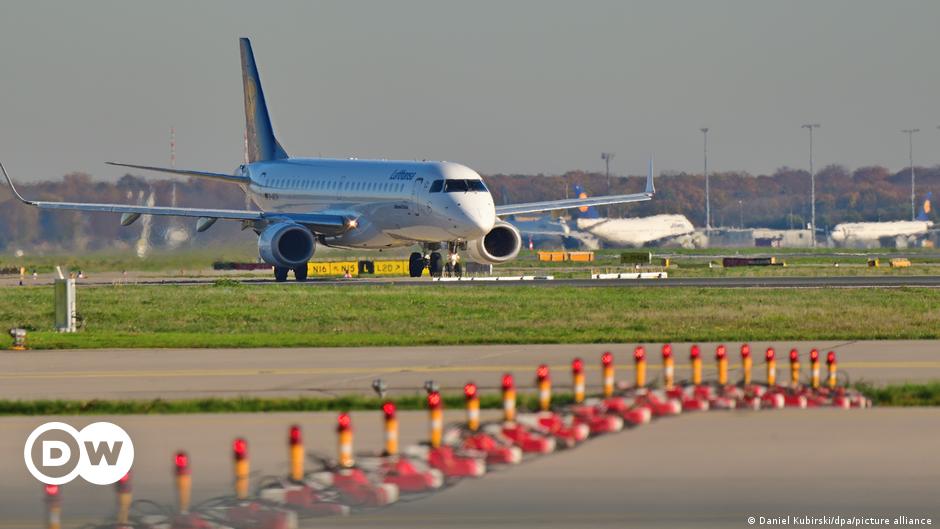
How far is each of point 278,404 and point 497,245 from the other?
41.6m

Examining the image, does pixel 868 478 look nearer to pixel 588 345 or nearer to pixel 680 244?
pixel 588 345

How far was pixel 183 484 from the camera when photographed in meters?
12.4

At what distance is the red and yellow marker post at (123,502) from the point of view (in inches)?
462

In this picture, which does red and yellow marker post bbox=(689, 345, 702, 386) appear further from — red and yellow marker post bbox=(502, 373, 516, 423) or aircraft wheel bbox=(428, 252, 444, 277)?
Answer: aircraft wheel bbox=(428, 252, 444, 277)

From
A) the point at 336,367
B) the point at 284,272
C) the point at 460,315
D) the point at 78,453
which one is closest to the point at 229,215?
the point at 284,272

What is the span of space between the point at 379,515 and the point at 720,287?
130 ft

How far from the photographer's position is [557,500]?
40.6ft

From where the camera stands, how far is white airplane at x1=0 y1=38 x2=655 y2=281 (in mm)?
55375

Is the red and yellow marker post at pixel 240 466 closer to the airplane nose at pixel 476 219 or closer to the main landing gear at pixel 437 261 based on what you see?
the airplane nose at pixel 476 219

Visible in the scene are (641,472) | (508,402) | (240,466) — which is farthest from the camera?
(508,402)

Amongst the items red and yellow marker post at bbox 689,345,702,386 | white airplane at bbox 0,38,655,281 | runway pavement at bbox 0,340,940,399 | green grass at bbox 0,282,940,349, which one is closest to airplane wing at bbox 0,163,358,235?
white airplane at bbox 0,38,655,281

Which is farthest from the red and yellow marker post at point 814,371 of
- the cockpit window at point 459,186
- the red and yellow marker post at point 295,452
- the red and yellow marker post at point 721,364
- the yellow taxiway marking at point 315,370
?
the cockpit window at point 459,186

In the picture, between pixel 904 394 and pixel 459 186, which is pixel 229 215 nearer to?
pixel 459 186

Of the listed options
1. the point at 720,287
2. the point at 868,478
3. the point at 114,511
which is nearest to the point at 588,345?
the point at 868,478
